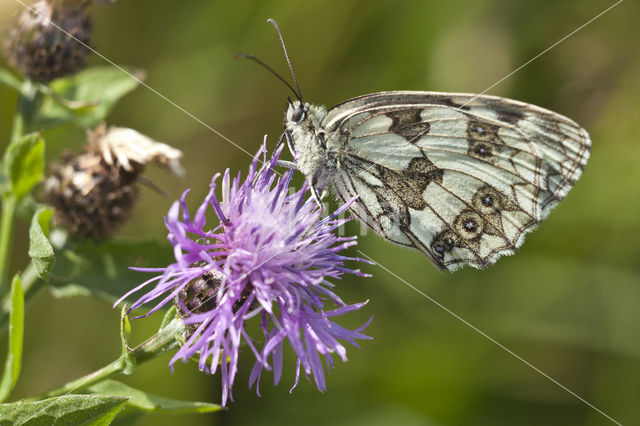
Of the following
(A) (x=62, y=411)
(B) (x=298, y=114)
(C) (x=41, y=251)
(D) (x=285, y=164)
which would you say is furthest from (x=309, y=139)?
(A) (x=62, y=411)

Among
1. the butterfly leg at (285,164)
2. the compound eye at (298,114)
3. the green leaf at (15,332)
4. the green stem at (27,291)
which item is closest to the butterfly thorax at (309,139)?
the compound eye at (298,114)

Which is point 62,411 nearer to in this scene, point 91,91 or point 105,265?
point 105,265

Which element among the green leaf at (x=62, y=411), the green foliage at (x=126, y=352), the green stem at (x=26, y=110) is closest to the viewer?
the green leaf at (x=62, y=411)

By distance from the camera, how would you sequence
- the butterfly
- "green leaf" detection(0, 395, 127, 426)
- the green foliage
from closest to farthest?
"green leaf" detection(0, 395, 127, 426) < the green foliage < the butterfly

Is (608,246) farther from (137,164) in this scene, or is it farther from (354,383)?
(137,164)

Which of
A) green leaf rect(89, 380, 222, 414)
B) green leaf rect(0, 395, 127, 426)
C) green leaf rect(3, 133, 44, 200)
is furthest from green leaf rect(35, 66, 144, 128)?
green leaf rect(0, 395, 127, 426)

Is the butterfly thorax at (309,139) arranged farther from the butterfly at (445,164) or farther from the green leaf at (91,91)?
the green leaf at (91,91)

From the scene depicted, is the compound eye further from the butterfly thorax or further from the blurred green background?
the blurred green background
